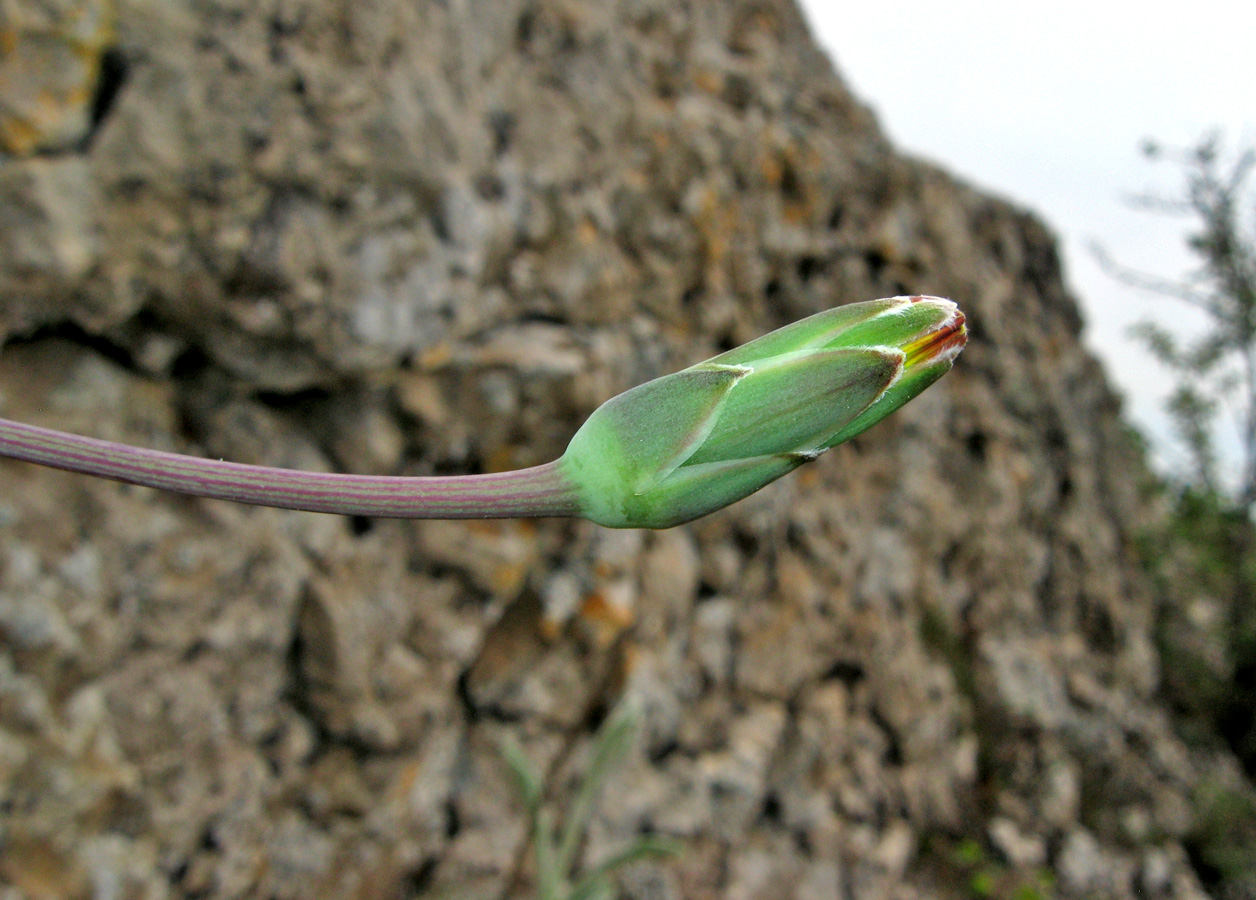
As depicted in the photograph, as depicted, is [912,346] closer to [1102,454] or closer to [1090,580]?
[1090,580]

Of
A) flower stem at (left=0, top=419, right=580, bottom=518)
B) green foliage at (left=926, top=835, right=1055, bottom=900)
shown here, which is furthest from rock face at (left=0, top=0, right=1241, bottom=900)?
flower stem at (left=0, top=419, right=580, bottom=518)

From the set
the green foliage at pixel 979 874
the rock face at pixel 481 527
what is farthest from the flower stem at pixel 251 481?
the green foliage at pixel 979 874

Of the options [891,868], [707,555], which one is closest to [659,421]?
[707,555]

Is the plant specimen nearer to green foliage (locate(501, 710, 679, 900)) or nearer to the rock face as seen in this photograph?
the rock face

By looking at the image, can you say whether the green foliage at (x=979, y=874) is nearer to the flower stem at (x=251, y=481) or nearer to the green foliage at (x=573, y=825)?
the green foliage at (x=573, y=825)

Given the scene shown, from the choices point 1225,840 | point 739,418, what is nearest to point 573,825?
point 739,418
